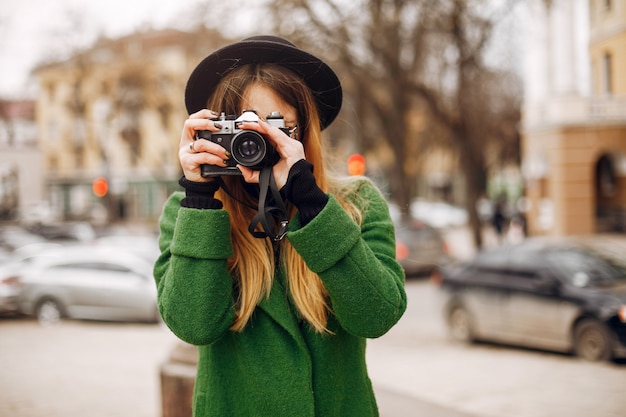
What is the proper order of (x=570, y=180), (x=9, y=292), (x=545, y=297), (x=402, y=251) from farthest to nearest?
(x=570, y=180) → (x=402, y=251) → (x=9, y=292) → (x=545, y=297)

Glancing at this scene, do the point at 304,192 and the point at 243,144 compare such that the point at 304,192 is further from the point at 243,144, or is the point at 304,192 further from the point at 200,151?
the point at 200,151

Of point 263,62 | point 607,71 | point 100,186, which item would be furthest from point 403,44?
point 263,62

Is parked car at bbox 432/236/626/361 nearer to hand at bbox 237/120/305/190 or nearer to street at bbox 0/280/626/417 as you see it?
street at bbox 0/280/626/417

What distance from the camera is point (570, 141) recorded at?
24.1 metres

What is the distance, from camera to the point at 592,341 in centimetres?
841

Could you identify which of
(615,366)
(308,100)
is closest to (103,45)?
(615,366)

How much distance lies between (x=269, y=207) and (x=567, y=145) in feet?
80.3

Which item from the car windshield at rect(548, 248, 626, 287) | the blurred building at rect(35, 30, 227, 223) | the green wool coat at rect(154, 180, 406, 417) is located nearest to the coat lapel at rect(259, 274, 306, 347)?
the green wool coat at rect(154, 180, 406, 417)

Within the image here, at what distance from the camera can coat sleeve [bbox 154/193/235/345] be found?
1.69m

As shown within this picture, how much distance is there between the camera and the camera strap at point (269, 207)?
5.51 feet

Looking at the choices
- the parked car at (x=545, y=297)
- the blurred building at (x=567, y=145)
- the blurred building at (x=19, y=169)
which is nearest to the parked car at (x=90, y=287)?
the parked car at (x=545, y=297)

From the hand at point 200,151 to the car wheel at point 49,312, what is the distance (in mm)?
13675

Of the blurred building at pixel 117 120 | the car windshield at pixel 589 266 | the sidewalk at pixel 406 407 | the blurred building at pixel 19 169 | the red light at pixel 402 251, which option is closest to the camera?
the sidewalk at pixel 406 407

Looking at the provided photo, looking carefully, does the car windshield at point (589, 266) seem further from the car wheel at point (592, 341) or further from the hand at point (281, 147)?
the hand at point (281, 147)
